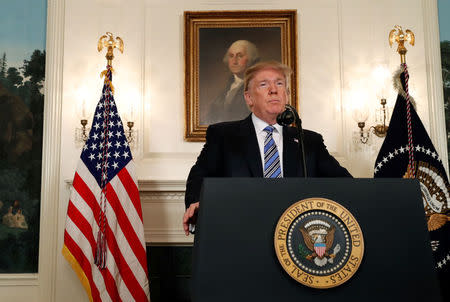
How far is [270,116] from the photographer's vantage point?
2486 mm

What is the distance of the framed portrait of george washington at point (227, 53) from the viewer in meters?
4.08

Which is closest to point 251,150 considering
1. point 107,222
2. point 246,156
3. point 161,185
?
point 246,156

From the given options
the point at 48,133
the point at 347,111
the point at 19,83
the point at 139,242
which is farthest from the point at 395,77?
the point at 19,83

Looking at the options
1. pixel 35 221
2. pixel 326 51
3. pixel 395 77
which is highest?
pixel 326 51

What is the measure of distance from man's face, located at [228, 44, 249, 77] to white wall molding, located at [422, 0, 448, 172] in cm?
178

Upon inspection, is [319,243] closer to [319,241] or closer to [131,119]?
[319,241]

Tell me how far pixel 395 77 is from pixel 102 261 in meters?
2.99

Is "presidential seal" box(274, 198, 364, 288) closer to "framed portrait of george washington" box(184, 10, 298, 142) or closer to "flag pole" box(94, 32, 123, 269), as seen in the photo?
"flag pole" box(94, 32, 123, 269)

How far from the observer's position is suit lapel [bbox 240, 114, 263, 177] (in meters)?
2.20

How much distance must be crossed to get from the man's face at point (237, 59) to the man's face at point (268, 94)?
1.59 metres

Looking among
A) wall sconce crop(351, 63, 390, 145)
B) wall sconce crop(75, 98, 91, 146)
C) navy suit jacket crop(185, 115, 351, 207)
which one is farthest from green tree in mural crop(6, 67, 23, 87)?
wall sconce crop(351, 63, 390, 145)

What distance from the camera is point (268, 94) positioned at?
248cm

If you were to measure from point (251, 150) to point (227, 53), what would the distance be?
2141 mm

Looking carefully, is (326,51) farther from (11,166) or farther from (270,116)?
(11,166)
